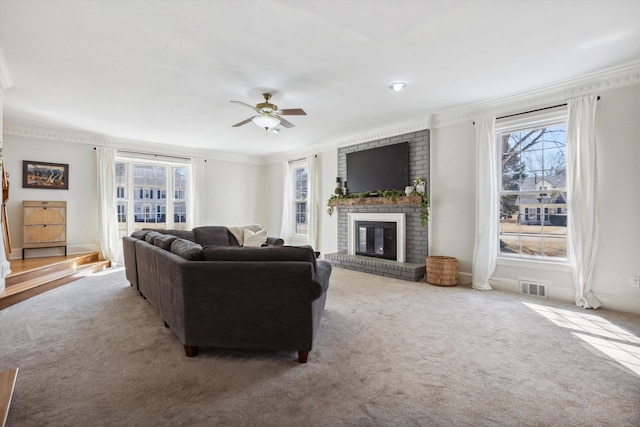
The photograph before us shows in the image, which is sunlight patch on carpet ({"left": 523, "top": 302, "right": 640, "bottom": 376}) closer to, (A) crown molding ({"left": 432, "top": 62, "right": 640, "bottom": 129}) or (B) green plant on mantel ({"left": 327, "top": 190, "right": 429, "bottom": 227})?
(B) green plant on mantel ({"left": 327, "top": 190, "right": 429, "bottom": 227})

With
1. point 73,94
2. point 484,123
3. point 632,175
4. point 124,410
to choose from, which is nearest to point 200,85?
point 73,94

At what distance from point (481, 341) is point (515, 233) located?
7.61ft

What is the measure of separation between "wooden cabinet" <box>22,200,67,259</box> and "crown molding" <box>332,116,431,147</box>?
17.7ft

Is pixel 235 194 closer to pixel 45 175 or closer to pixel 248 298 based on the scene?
pixel 45 175

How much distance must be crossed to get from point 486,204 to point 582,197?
3.44ft

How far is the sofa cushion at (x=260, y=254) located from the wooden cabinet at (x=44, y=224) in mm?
4990

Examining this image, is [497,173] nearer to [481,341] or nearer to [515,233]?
[515,233]

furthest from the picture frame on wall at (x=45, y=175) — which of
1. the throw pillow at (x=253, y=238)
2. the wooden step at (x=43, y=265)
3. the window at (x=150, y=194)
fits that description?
the throw pillow at (x=253, y=238)

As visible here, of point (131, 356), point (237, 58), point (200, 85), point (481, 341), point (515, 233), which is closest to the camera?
point (131, 356)

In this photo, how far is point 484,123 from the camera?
4434 mm

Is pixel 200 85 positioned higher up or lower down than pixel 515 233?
higher up

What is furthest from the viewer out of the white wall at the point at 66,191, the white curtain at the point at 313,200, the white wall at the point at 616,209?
the white curtain at the point at 313,200

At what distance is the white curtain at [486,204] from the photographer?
4.38 m

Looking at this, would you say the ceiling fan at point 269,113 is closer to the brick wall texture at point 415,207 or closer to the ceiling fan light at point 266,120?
the ceiling fan light at point 266,120
